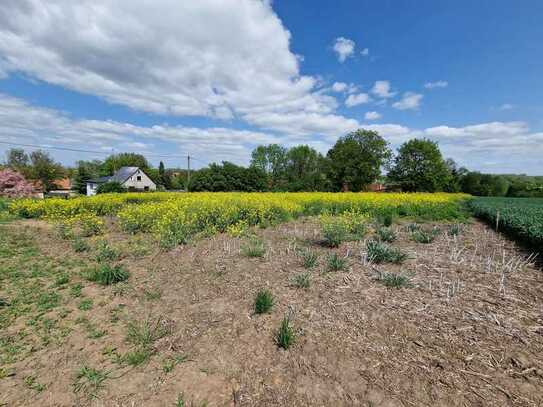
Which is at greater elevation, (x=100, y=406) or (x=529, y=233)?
(x=529, y=233)

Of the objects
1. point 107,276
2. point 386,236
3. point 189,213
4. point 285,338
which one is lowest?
point 107,276

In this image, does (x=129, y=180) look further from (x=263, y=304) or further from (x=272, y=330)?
(x=272, y=330)

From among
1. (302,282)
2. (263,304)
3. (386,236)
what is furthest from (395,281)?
(386,236)

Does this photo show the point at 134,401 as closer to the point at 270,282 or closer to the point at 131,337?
the point at 131,337

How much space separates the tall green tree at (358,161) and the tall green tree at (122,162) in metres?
56.4

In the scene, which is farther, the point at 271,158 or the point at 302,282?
the point at 271,158

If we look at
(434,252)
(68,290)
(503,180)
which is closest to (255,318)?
(68,290)

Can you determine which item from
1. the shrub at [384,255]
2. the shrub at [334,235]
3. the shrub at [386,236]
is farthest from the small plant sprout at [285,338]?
the shrub at [386,236]

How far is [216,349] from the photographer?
270cm

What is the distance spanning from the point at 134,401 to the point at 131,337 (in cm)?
98

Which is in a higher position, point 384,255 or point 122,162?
point 122,162

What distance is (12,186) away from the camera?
84.1 ft

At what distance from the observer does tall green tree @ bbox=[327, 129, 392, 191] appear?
135 feet

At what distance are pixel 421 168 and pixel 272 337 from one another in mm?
49212
